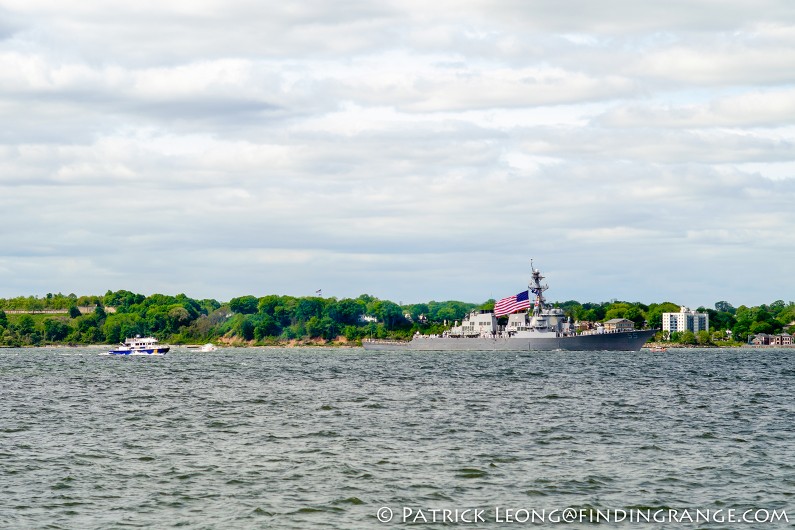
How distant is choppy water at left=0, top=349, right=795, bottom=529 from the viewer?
29000 mm

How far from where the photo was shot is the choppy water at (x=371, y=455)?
1142 inches

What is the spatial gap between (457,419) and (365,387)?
28603mm

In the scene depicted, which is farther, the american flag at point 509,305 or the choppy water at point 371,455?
the american flag at point 509,305

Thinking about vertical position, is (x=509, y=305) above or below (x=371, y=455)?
above

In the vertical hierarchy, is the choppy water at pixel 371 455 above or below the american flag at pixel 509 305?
below

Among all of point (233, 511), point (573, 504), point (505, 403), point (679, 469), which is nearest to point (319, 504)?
point (233, 511)

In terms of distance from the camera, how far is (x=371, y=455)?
38.0 meters

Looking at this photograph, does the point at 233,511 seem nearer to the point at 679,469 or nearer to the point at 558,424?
the point at 679,469

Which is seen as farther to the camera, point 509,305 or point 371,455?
point 509,305

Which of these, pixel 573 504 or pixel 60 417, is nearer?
pixel 573 504

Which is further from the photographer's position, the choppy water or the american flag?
the american flag

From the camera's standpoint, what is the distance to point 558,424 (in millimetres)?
48781

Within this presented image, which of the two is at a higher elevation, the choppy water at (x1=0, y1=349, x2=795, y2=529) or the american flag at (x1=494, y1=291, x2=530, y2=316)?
the american flag at (x1=494, y1=291, x2=530, y2=316)

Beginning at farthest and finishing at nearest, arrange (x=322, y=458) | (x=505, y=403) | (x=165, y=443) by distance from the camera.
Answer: (x=505, y=403), (x=165, y=443), (x=322, y=458)
